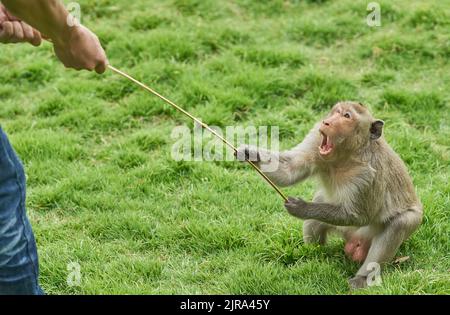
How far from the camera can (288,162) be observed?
531 cm

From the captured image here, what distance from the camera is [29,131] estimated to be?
724 cm

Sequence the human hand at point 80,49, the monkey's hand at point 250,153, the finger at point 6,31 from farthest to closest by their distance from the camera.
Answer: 1. the monkey's hand at point 250,153
2. the finger at point 6,31
3. the human hand at point 80,49

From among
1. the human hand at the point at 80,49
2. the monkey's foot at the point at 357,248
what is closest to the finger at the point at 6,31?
the human hand at the point at 80,49

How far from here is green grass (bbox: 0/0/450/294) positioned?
17.5 feet

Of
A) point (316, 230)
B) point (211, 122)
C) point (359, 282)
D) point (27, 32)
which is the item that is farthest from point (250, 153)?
point (211, 122)

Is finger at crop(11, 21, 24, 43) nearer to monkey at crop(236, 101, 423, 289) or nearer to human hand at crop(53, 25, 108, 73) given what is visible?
human hand at crop(53, 25, 108, 73)

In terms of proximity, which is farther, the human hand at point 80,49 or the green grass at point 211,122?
the green grass at point 211,122

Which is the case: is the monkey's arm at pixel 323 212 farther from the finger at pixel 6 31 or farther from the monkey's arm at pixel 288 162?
the finger at pixel 6 31

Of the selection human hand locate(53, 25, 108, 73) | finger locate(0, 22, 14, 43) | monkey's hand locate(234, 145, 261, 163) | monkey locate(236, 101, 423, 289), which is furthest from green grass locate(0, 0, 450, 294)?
finger locate(0, 22, 14, 43)

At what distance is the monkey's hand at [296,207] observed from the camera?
491cm

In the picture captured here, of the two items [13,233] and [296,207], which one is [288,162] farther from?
[13,233]

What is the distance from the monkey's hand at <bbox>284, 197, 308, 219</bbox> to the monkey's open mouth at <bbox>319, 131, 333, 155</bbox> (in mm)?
352

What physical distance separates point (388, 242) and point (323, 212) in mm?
502

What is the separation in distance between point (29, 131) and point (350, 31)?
12.9 feet
